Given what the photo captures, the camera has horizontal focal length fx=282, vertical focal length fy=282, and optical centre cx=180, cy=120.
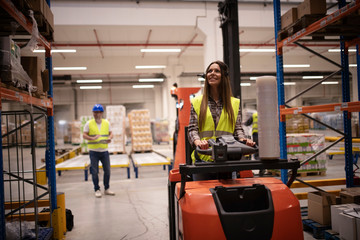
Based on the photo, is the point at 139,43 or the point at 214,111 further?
the point at 139,43

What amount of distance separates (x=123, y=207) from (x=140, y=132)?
8.24 metres

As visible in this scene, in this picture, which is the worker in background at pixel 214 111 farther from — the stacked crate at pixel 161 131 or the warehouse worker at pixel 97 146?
the stacked crate at pixel 161 131

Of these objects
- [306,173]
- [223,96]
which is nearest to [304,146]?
[306,173]

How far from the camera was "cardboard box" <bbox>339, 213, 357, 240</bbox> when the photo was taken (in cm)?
301

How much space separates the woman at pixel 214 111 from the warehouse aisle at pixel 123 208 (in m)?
2.10

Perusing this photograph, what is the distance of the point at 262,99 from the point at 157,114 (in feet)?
85.2

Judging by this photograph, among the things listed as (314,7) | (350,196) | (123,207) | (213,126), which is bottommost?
(123,207)

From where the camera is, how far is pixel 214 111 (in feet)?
9.07

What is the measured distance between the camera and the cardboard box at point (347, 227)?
301 centimetres

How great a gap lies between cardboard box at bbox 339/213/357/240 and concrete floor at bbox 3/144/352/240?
779mm

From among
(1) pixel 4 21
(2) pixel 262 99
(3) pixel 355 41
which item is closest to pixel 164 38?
(3) pixel 355 41

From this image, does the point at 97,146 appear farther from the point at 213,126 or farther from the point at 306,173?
the point at 306,173

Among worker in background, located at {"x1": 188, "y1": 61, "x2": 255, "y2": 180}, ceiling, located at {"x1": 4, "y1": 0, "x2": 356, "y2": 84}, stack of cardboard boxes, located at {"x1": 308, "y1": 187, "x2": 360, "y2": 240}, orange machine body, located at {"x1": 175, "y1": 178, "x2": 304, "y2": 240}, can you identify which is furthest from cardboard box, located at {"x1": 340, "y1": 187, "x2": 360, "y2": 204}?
ceiling, located at {"x1": 4, "y1": 0, "x2": 356, "y2": 84}

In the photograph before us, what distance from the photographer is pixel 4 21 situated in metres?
3.15
